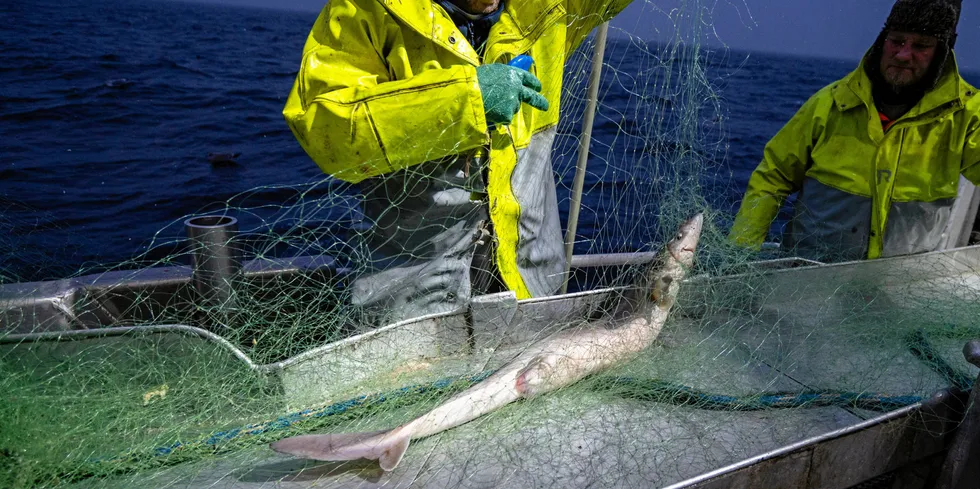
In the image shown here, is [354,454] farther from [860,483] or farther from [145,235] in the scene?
[145,235]

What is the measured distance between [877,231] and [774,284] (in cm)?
114

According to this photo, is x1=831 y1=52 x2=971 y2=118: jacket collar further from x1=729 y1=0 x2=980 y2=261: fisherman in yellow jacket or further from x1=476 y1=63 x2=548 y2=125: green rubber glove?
x1=476 y1=63 x2=548 y2=125: green rubber glove

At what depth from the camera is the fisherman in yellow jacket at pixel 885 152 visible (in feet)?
11.7

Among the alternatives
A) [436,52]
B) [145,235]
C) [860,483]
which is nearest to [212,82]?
[145,235]

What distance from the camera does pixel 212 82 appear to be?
19.8 meters

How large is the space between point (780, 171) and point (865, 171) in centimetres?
44

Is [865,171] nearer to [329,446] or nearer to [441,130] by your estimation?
[441,130]

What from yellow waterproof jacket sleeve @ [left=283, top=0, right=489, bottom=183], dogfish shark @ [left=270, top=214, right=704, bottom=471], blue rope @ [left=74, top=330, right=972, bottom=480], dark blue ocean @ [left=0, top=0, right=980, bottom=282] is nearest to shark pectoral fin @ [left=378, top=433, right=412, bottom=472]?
dogfish shark @ [left=270, top=214, right=704, bottom=471]

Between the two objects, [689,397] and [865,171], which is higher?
[865,171]

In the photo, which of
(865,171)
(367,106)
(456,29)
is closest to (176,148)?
(456,29)

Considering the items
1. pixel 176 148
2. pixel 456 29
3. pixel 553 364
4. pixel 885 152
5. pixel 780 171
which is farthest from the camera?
pixel 176 148

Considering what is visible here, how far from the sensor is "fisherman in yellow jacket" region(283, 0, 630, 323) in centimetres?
241

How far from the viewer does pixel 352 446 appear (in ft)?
6.49

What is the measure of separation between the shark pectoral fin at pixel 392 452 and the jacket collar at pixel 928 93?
3.13 meters
